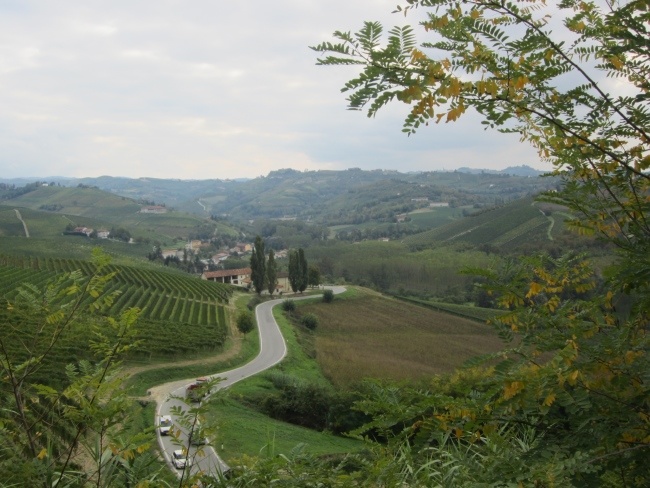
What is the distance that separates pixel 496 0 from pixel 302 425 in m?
23.4

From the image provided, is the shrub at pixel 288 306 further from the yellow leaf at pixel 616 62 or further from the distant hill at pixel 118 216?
the distant hill at pixel 118 216

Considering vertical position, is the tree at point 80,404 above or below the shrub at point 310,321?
above

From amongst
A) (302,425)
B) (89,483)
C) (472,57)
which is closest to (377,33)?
(472,57)

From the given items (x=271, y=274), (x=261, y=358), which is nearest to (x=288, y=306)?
(x=271, y=274)

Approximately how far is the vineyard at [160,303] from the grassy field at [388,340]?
30.2ft

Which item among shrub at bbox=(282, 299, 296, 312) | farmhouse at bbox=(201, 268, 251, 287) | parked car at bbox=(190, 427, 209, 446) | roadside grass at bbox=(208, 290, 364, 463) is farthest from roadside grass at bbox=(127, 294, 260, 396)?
farmhouse at bbox=(201, 268, 251, 287)

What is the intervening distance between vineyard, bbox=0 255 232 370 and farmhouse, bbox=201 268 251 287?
16.7 metres

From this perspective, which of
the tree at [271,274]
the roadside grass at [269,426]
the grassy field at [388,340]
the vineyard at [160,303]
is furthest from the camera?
the tree at [271,274]

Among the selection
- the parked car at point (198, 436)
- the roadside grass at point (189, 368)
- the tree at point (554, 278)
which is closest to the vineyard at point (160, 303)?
the roadside grass at point (189, 368)

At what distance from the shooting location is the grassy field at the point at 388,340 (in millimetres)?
34438

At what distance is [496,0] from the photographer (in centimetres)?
244

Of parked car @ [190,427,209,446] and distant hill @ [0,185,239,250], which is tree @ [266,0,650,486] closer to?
parked car @ [190,427,209,446]

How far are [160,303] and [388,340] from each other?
2161 centimetres

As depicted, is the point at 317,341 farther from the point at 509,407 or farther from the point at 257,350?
the point at 509,407
